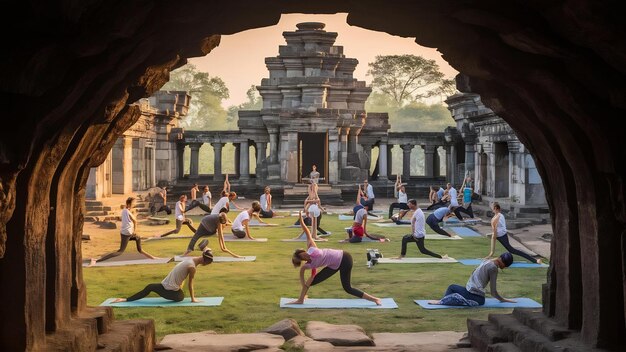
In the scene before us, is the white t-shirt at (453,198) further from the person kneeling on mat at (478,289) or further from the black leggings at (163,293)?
the black leggings at (163,293)

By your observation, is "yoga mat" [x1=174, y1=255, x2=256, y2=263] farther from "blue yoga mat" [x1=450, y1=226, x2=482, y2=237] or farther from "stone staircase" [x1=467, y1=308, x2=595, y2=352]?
"stone staircase" [x1=467, y1=308, x2=595, y2=352]

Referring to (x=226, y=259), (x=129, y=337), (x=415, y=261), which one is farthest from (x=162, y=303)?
(x=415, y=261)

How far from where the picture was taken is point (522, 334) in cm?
780

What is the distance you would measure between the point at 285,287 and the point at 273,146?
Answer: 22.8 meters

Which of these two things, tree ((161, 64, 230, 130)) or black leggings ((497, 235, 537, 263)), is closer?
black leggings ((497, 235, 537, 263))

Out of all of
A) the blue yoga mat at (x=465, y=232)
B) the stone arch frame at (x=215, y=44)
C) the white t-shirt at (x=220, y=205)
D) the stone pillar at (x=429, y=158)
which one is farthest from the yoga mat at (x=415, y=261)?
the stone pillar at (x=429, y=158)

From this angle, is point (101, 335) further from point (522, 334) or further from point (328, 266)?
point (522, 334)

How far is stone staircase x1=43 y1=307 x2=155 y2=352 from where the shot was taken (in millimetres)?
6934

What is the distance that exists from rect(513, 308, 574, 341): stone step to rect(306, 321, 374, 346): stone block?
176 centimetres

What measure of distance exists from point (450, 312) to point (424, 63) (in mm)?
63165

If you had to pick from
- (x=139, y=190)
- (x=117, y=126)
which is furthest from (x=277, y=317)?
(x=139, y=190)

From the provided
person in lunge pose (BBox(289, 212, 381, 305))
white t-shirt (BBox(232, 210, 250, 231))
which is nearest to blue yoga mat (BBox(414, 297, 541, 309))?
person in lunge pose (BBox(289, 212, 381, 305))

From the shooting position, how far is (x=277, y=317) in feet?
35.1

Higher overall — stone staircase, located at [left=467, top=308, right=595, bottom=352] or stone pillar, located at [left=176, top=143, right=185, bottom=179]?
stone pillar, located at [left=176, top=143, right=185, bottom=179]
